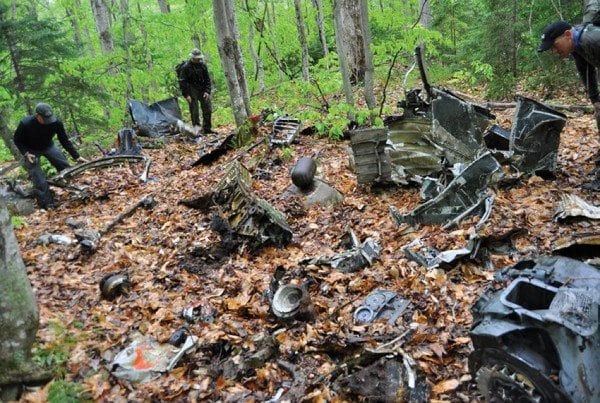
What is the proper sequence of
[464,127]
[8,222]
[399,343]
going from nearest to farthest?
[8,222] → [399,343] → [464,127]

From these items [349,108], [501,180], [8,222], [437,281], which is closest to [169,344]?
[8,222]

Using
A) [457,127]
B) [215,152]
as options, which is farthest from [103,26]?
[457,127]

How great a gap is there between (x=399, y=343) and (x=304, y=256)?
226cm

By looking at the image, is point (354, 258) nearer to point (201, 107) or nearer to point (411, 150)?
point (411, 150)

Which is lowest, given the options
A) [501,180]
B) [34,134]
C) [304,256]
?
[304,256]

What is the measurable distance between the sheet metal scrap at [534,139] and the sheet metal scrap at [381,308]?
3230 mm

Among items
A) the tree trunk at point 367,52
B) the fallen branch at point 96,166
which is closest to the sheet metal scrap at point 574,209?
the tree trunk at point 367,52

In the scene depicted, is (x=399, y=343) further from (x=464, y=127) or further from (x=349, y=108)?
(x=349, y=108)

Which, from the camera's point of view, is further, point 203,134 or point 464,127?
point 203,134

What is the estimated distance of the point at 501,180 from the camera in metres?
6.12

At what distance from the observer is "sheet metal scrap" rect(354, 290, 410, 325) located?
4.28 meters

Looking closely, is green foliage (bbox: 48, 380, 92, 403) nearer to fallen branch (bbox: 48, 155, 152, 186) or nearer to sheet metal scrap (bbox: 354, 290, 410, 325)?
sheet metal scrap (bbox: 354, 290, 410, 325)

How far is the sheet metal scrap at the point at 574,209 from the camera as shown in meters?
4.96

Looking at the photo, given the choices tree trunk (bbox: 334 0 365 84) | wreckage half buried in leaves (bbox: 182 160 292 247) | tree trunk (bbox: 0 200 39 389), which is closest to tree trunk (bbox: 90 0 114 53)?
tree trunk (bbox: 334 0 365 84)
